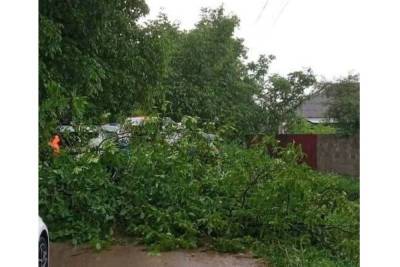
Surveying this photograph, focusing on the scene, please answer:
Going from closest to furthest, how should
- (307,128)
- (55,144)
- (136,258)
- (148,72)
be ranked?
1. (136,258)
2. (55,144)
3. (148,72)
4. (307,128)

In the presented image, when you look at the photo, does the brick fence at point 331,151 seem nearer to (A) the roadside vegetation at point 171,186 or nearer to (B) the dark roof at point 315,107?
(B) the dark roof at point 315,107

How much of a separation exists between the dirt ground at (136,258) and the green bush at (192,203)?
3.4 inches

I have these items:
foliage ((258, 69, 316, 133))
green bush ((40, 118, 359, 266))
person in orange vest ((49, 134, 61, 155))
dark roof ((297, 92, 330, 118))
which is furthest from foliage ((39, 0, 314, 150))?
green bush ((40, 118, 359, 266))

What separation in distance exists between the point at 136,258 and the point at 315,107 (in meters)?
6.49

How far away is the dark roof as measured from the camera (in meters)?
8.31

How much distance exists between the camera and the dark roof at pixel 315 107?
8.31m

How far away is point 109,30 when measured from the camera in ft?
18.1

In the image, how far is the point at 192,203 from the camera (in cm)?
400

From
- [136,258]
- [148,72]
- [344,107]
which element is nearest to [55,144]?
[136,258]

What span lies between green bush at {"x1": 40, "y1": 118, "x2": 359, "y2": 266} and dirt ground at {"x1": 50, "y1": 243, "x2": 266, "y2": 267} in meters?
0.09

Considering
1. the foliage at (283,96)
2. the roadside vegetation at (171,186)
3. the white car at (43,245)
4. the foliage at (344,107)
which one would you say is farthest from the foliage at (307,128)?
the white car at (43,245)

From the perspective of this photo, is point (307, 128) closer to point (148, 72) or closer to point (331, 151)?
point (331, 151)
